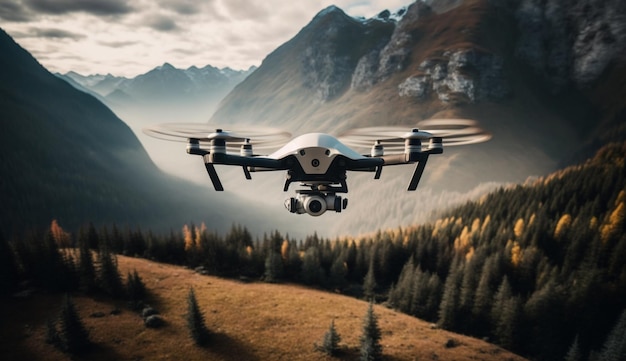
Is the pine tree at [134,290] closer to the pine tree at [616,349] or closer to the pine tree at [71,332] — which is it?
the pine tree at [71,332]

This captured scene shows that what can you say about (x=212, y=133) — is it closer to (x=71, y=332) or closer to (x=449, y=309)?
(x=71, y=332)

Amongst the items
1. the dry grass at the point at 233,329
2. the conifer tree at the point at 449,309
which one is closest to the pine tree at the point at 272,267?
the dry grass at the point at 233,329

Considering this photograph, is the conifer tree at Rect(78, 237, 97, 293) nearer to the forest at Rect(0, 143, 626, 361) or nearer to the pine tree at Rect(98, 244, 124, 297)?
the pine tree at Rect(98, 244, 124, 297)

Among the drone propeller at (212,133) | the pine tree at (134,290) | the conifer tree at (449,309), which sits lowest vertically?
the conifer tree at (449,309)

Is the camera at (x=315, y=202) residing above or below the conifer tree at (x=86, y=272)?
above

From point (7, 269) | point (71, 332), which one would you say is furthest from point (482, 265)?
point (7, 269)

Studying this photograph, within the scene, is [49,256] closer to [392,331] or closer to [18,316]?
[18,316]
